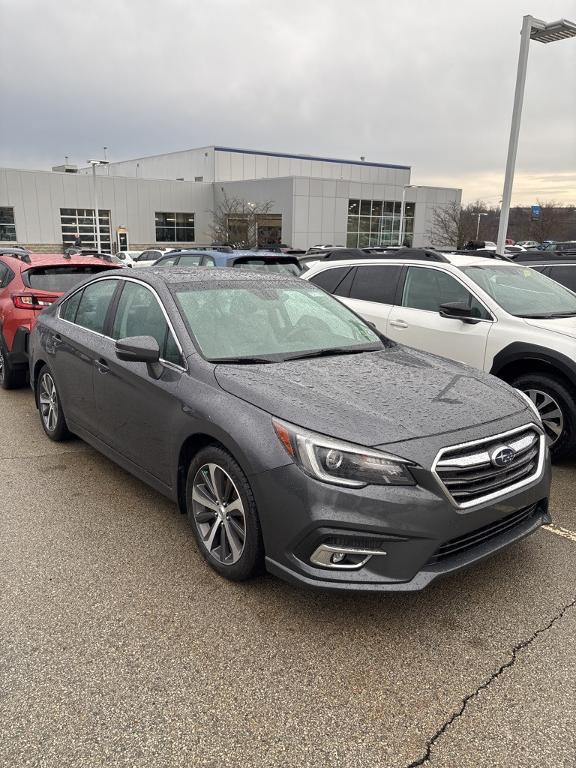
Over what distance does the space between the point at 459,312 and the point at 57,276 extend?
477 centimetres

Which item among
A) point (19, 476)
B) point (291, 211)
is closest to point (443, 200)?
point (291, 211)

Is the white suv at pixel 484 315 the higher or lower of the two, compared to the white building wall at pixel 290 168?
lower

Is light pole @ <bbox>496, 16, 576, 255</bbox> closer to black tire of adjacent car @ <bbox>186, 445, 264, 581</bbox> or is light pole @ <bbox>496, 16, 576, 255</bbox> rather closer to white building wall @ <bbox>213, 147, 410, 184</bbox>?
black tire of adjacent car @ <bbox>186, 445, 264, 581</bbox>

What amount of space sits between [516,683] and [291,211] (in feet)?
148

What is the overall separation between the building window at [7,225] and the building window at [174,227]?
11688 millimetres

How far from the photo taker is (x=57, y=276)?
731cm

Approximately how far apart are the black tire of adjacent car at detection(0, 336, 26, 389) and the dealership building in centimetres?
3914

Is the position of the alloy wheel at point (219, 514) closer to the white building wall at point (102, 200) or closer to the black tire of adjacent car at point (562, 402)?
the black tire of adjacent car at point (562, 402)

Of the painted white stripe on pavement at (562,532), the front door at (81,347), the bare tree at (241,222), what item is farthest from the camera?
the bare tree at (241,222)

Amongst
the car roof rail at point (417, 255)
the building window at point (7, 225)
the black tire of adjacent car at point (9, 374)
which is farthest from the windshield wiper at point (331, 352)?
the building window at point (7, 225)

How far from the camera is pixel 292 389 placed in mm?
3062

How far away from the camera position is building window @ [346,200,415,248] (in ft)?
162

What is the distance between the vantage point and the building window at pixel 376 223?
4928 cm

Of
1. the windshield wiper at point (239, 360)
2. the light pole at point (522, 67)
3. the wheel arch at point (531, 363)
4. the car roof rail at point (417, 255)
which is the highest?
the light pole at point (522, 67)
